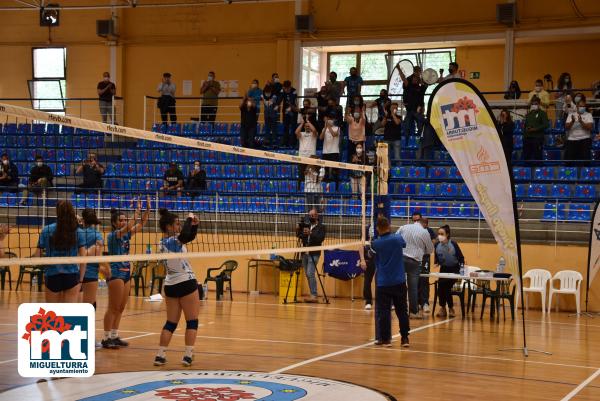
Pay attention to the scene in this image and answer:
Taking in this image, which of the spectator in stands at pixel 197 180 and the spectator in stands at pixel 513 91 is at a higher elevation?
the spectator in stands at pixel 513 91

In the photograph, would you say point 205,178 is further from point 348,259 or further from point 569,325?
point 569,325

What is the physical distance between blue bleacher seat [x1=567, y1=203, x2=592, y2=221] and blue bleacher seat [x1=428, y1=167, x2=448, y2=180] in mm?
3364

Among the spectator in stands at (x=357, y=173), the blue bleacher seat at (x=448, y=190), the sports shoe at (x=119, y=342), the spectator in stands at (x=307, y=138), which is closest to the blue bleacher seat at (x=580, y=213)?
the blue bleacher seat at (x=448, y=190)

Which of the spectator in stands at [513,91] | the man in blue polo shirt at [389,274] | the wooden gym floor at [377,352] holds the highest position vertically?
the spectator in stands at [513,91]

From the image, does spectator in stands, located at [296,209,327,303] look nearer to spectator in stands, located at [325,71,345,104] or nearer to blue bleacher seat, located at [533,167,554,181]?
blue bleacher seat, located at [533,167,554,181]

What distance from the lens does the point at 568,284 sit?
17.9 meters

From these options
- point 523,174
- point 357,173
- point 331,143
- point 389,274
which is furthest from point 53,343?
point 523,174

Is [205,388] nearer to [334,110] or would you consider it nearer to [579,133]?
[579,133]

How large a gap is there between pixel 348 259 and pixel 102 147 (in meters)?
9.48

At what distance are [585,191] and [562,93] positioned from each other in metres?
4.95

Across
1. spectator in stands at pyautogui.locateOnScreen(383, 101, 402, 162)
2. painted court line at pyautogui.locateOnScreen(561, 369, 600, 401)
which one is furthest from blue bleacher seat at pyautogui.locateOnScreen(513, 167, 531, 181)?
painted court line at pyautogui.locateOnScreen(561, 369, 600, 401)

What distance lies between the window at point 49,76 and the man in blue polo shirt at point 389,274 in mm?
20736

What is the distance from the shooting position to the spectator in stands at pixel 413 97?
2264 centimetres

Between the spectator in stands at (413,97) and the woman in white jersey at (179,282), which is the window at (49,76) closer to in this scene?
the spectator in stands at (413,97)
